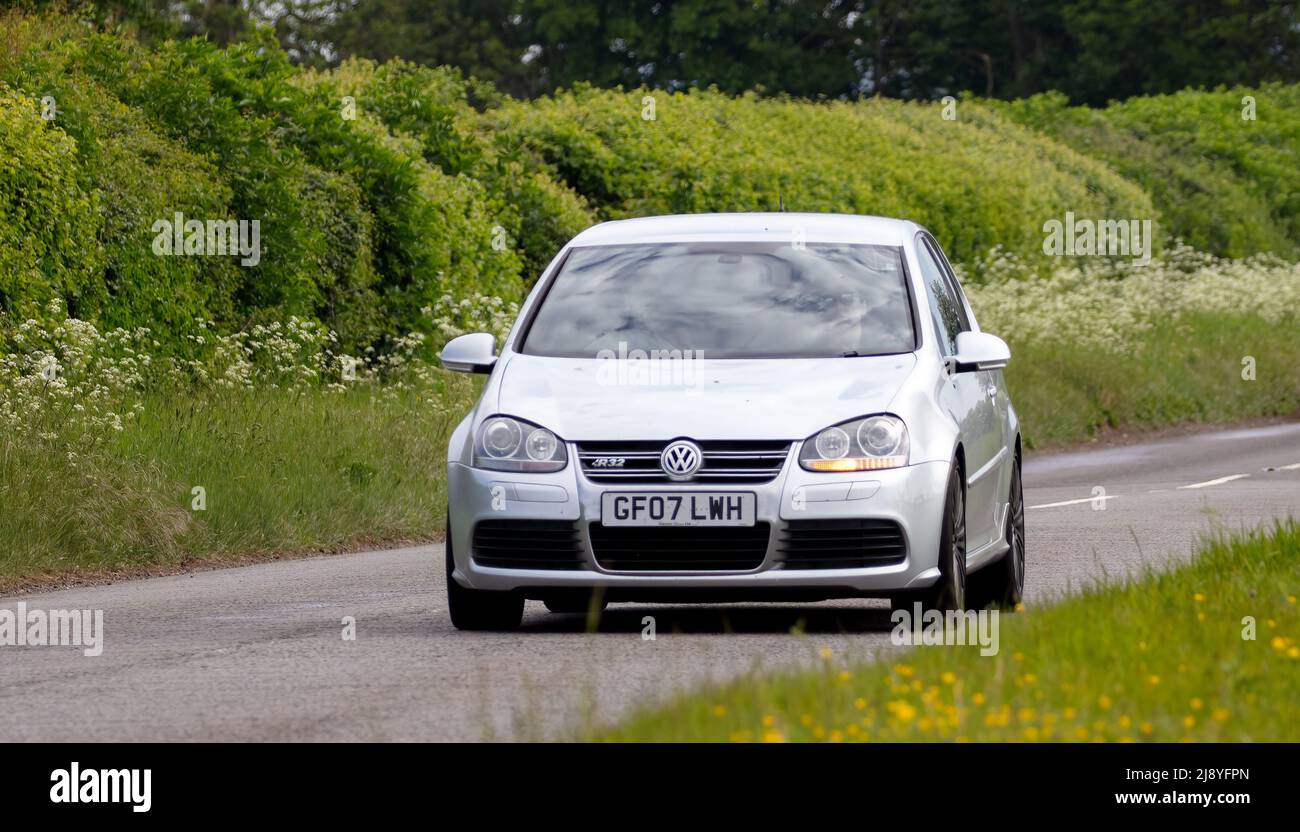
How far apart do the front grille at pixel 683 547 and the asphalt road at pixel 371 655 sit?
Result: 1.05ft

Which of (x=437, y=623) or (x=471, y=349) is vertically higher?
(x=471, y=349)

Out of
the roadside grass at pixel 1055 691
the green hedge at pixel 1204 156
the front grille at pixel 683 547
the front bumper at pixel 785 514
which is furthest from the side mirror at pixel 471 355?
the green hedge at pixel 1204 156

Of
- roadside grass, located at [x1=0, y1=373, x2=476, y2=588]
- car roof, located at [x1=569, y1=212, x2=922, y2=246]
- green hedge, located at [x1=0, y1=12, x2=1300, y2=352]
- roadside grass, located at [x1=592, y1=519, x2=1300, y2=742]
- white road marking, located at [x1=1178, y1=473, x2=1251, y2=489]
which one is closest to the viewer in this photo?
roadside grass, located at [x1=592, y1=519, x2=1300, y2=742]

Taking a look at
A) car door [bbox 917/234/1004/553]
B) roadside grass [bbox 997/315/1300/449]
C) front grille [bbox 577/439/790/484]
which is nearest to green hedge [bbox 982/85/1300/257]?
roadside grass [bbox 997/315/1300/449]

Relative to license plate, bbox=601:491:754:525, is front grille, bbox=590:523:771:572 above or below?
below

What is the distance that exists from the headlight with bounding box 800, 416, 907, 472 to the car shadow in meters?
0.78

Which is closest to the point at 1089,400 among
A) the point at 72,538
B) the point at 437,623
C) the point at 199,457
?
the point at 199,457

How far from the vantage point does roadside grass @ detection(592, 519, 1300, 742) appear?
650 centimetres

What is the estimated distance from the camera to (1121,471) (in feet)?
78.7

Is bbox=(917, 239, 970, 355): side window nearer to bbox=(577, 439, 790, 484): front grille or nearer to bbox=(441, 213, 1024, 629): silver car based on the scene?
bbox=(441, 213, 1024, 629): silver car

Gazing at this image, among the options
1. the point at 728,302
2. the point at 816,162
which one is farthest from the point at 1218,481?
the point at 816,162

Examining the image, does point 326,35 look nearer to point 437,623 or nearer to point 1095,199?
point 1095,199
